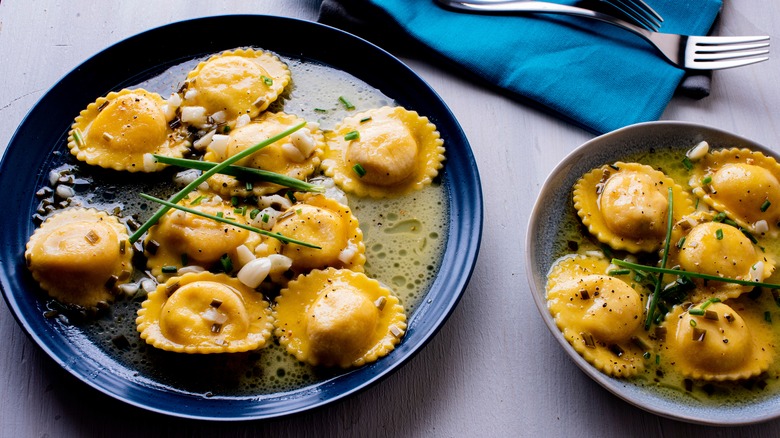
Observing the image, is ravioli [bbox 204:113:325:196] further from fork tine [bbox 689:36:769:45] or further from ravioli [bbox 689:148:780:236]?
fork tine [bbox 689:36:769:45]

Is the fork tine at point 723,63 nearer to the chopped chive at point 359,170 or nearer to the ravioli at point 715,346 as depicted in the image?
the ravioli at point 715,346

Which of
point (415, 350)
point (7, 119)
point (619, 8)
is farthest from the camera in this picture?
point (619, 8)

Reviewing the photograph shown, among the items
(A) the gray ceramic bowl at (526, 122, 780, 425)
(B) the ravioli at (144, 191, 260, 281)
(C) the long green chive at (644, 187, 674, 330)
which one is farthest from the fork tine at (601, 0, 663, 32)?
(B) the ravioli at (144, 191, 260, 281)

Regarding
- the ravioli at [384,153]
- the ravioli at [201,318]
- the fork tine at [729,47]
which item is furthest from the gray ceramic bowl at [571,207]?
the ravioli at [201,318]

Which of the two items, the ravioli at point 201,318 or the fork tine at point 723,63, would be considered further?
the fork tine at point 723,63

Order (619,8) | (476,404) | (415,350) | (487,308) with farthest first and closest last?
(619,8) → (487,308) → (476,404) → (415,350)

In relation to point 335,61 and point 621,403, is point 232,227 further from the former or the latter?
point 621,403

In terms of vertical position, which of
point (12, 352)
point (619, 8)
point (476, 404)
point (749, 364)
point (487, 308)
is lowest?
point (12, 352)

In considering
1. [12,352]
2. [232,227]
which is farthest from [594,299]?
[12,352]
